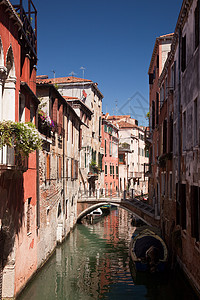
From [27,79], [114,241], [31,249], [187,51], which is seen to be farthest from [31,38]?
[114,241]

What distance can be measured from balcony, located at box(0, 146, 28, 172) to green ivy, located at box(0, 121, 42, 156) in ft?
0.51

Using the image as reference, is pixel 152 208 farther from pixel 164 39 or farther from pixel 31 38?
pixel 31 38

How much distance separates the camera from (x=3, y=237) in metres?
9.26

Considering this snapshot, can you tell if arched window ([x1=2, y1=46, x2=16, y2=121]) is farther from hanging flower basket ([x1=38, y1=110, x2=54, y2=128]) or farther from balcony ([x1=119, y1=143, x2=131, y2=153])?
balcony ([x1=119, y1=143, x2=131, y2=153])

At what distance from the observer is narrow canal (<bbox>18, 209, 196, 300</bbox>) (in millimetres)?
11258

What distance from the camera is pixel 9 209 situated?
30.2ft

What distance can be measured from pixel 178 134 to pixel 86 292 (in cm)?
623

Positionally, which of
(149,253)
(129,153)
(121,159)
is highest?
(129,153)

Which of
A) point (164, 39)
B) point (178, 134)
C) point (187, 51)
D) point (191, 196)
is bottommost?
point (191, 196)

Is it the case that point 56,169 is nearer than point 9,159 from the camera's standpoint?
No

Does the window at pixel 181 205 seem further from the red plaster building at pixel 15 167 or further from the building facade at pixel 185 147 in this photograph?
the red plaster building at pixel 15 167

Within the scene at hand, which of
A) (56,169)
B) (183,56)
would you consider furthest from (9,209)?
(56,169)

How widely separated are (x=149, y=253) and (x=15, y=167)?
23.6 feet

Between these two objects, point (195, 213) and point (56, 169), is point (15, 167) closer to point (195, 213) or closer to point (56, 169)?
point (195, 213)
